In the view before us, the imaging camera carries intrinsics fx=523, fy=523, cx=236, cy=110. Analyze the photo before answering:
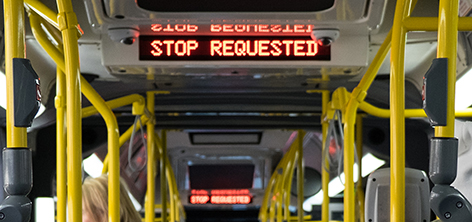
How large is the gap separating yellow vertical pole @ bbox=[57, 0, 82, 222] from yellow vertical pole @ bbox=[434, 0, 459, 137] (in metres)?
1.13

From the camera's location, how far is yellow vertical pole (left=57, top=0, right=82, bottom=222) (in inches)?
68.4

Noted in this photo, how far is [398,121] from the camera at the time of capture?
168 centimetres

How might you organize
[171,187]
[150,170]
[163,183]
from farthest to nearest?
[171,187] → [163,183] → [150,170]

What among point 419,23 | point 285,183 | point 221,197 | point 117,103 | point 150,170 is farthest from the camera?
point 221,197

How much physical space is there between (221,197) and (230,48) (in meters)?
5.41

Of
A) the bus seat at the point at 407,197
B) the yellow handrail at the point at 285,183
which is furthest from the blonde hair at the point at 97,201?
the yellow handrail at the point at 285,183

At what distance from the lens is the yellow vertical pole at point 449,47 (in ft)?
4.48

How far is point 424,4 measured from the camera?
290cm

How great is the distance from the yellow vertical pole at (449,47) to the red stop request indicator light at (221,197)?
677 cm

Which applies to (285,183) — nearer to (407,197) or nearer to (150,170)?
(150,170)

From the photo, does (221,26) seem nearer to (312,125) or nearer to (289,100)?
(289,100)

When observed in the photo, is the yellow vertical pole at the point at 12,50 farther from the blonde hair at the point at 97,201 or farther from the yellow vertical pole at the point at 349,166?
the yellow vertical pole at the point at 349,166

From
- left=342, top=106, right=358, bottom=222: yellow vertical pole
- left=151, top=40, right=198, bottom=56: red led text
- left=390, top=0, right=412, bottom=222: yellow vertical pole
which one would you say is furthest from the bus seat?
left=151, top=40, right=198, bottom=56: red led text

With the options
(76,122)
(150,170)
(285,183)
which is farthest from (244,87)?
(76,122)
